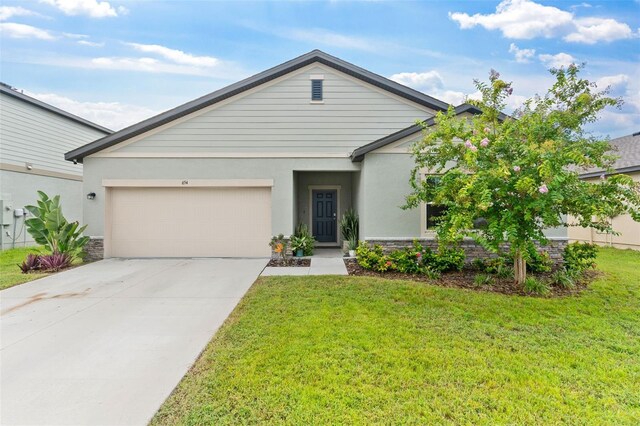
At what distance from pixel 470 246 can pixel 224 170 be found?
747 cm

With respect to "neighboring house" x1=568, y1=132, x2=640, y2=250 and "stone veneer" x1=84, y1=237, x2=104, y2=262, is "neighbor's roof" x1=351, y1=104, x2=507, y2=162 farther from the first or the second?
"stone veneer" x1=84, y1=237, x2=104, y2=262

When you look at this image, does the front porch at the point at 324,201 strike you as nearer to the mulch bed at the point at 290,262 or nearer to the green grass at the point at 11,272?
the mulch bed at the point at 290,262

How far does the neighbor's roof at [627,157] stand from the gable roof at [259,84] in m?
7.21

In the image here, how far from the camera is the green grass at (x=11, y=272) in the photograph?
697cm

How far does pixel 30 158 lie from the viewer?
12594 millimetres

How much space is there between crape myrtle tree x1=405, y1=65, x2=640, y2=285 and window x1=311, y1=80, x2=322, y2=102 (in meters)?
4.48

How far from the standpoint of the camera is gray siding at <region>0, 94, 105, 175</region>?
1187 centimetres

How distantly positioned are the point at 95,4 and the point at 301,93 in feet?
23.1

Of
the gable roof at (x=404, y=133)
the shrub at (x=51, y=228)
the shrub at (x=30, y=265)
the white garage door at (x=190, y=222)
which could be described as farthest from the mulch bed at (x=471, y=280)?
the shrub at (x=30, y=265)

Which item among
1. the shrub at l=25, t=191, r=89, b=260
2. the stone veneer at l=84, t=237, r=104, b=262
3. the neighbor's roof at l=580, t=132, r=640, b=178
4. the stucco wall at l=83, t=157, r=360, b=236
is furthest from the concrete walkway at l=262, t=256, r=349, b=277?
the neighbor's roof at l=580, t=132, r=640, b=178

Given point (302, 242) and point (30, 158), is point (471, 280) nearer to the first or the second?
point (302, 242)

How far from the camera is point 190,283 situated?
267 inches

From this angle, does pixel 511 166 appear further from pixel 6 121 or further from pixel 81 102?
pixel 81 102

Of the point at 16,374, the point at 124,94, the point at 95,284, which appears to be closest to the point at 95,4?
the point at 124,94
